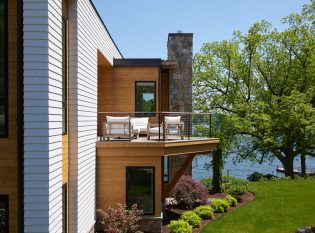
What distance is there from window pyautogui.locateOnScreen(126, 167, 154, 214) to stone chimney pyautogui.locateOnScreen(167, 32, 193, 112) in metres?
5.91

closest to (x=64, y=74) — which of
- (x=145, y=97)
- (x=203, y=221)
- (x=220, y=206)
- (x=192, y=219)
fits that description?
(x=192, y=219)

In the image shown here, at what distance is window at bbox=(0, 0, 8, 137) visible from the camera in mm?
7648

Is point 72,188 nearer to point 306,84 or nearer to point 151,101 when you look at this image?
point 151,101

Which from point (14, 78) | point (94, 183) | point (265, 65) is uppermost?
point (265, 65)

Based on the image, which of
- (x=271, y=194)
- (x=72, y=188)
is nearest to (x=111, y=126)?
(x=72, y=188)

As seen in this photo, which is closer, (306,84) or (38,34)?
(38,34)

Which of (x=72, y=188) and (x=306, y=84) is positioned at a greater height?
(x=306, y=84)

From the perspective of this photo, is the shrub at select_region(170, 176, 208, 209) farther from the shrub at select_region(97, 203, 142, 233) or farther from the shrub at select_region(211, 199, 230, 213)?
the shrub at select_region(97, 203, 142, 233)

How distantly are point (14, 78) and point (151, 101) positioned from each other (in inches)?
416

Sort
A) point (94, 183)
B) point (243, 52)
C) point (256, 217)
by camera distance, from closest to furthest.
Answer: point (94, 183) < point (256, 217) < point (243, 52)

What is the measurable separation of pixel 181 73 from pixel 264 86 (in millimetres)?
14982

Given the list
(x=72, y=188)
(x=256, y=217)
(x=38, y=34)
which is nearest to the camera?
Result: (x=38, y=34)

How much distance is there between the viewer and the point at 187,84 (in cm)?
1908

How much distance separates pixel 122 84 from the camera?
58.5 ft
